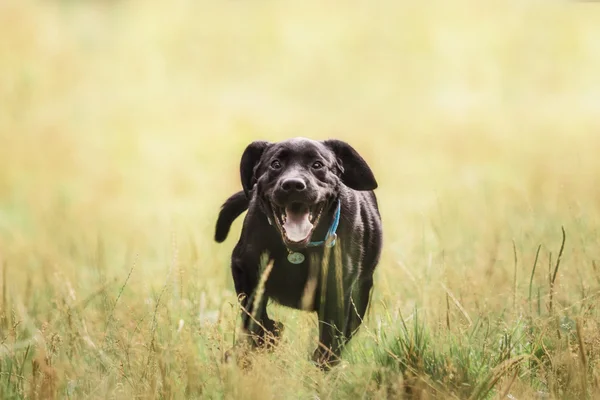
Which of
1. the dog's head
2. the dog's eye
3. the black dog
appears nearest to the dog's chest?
the black dog

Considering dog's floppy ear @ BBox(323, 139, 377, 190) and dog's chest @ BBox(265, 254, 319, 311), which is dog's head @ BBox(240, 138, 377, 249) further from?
dog's chest @ BBox(265, 254, 319, 311)

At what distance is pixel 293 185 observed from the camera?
3.84 metres

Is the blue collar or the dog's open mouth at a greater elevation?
the dog's open mouth

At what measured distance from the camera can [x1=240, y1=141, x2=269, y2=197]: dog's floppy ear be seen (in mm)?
4414

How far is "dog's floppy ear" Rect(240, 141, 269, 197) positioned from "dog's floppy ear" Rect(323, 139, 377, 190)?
1.14 ft

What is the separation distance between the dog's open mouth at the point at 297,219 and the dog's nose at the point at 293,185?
126 mm

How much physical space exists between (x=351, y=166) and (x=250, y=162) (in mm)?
535

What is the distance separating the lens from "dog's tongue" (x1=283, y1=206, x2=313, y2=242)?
3.92 metres

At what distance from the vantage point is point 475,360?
3311mm

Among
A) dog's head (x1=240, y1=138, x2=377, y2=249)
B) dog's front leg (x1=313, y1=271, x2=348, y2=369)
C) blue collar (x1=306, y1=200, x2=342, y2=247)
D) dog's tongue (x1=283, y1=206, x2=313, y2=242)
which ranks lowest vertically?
dog's front leg (x1=313, y1=271, x2=348, y2=369)

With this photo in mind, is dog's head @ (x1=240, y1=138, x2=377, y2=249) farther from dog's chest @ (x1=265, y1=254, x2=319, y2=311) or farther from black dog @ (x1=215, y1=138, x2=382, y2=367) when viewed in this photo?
dog's chest @ (x1=265, y1=254, x2=319, y2=311)

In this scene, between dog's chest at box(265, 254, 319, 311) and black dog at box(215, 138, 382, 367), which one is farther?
dog's chest at box(265, 254, 319, 311)

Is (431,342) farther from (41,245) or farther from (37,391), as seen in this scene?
(41,245)

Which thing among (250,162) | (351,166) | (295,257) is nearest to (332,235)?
(295,257)
